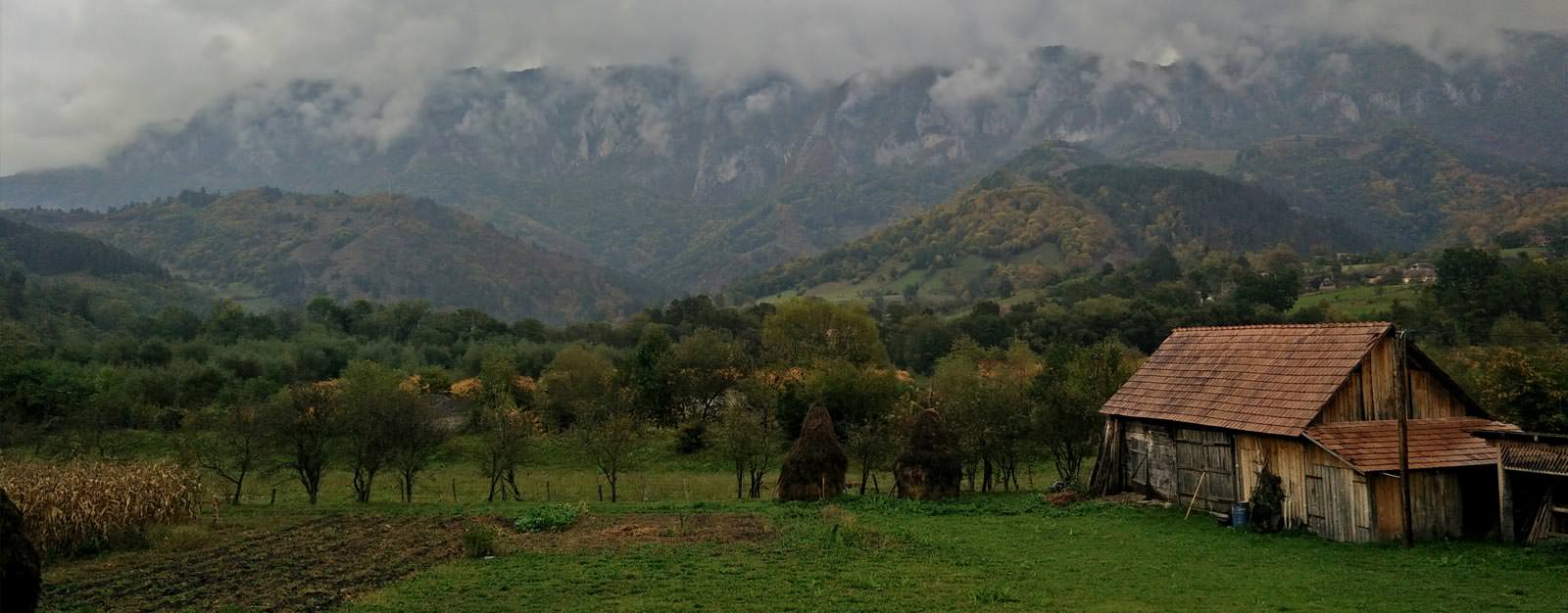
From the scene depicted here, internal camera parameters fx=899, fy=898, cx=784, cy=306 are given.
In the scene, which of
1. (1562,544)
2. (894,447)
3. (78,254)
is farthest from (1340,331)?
(78,254)

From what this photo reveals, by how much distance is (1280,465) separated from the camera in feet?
81.1

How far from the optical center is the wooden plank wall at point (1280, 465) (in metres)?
24.0

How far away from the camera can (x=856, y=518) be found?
26938mm

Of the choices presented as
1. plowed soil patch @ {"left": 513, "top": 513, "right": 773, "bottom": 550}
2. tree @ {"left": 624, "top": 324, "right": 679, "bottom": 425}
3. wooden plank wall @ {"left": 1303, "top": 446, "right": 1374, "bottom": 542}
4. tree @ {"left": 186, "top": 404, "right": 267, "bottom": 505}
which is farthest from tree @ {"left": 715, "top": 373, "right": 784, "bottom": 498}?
wooden plank wall @ {"left": 1303, "top": 446, "right": 1374, "bottom": 542}

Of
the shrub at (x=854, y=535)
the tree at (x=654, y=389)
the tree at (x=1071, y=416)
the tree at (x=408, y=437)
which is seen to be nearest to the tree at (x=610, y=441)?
the tree at (x=408, y=437)

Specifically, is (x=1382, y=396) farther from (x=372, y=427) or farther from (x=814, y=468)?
(x=372, y=427)

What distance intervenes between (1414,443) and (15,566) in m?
30.0

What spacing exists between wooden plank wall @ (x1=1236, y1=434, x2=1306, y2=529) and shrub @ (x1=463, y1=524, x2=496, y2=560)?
2083cm

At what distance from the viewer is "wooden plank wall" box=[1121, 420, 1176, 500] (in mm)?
29328

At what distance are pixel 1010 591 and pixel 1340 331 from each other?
15.1 metres

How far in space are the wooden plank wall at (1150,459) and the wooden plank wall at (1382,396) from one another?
19.0ft

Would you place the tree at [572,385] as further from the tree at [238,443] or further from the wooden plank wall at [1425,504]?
the wooden plank wall at [1425,504]

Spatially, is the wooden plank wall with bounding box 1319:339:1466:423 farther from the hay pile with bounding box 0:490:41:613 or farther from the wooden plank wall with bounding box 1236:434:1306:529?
the hay pile with bounding box 0:490:41:613

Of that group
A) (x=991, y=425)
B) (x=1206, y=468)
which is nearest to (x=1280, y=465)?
(x=1206, y=468)
